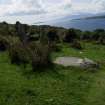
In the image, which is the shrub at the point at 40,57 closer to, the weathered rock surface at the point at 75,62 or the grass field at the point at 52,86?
the grass field at the point at 52,86

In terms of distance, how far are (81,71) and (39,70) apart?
2.45 meters

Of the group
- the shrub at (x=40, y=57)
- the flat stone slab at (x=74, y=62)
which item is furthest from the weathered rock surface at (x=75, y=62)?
the shrub at (x=40, y=57)

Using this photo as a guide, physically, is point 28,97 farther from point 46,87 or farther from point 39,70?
point 39,70

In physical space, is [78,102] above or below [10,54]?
below

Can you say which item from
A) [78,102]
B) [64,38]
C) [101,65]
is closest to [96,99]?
[78,102]

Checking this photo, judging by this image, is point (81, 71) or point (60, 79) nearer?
point (60, 79)

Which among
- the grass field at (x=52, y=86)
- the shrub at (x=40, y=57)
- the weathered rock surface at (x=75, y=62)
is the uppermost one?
the shrub at (x=40, y=57)

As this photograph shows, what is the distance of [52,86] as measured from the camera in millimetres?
13320

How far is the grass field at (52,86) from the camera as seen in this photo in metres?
11.5

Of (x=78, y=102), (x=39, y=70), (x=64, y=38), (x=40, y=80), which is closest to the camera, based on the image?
(x=78, y=102)

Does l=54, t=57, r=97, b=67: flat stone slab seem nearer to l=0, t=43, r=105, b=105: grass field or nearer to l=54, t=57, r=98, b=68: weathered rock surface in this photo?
l=54, t=57, r=98, b=68: weathered rock surface

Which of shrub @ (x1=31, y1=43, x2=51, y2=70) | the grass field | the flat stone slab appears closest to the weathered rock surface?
the flat stone slab

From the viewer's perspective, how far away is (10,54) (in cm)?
1867

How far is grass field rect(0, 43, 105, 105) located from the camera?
11.5m
